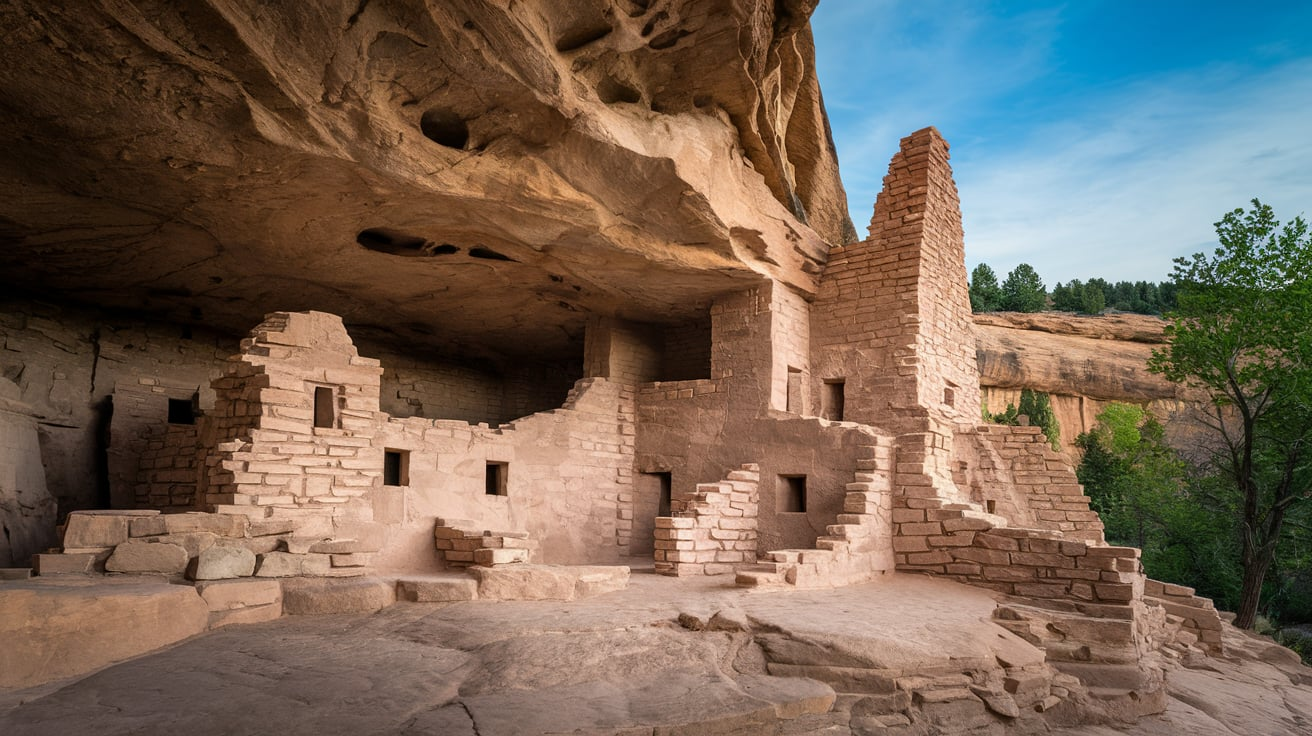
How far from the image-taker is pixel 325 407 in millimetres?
8273

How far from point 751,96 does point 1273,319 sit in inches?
397

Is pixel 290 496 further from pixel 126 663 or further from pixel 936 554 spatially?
pixel 936 554

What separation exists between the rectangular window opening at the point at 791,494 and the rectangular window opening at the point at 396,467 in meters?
4.01

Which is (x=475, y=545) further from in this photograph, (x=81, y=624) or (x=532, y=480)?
(x=81, y=624)

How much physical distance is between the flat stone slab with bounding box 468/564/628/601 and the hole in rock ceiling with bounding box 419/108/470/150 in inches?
142

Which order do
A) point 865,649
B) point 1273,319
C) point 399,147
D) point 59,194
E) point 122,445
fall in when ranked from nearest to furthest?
point 865,649
point 399,147
point 59,194
point 122,445
point 1273,319

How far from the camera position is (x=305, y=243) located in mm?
9336

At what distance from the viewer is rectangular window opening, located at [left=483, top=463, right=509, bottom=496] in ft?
32.8

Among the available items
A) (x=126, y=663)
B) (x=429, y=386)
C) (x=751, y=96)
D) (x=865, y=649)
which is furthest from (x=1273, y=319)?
(x=126, y=663)

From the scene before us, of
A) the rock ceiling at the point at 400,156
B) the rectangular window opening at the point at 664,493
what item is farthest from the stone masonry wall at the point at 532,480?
the rock ceiling at the point at 400,156

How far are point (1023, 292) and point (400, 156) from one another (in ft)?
77.1

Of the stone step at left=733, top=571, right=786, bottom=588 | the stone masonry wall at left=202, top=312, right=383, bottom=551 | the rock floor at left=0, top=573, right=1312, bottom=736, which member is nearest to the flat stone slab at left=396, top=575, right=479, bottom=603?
the rock floor at left=0, top=573, right=1312, bottom=736

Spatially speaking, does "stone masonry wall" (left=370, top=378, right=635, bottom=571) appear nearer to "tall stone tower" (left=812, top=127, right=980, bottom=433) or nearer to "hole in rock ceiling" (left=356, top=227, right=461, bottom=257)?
"hole in rock ceiling" (left=356, top=227, right=461, bottom=257)

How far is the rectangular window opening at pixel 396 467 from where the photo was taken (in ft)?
29.5
